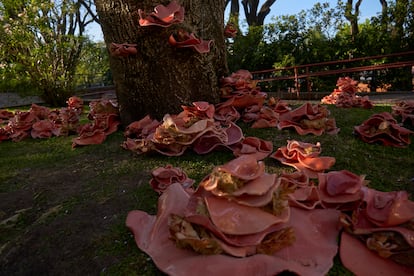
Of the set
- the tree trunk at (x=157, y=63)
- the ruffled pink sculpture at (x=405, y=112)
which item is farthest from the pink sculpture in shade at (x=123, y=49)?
the ruffled pink sculpture at (x=405, y=112)

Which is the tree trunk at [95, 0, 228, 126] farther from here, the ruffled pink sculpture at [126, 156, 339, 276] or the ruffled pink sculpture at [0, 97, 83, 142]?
the ruffled pink sculpture at [126, 156, 339, 276]

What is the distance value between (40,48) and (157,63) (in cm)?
801

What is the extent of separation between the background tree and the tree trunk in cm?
728

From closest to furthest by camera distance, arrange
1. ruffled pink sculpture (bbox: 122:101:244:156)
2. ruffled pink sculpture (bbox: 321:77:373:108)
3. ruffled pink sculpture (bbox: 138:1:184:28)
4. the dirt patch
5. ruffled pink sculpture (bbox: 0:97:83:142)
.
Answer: the dirt patch
ruffled pink sculpture (bbox: 122:101:244:156)
ruffled pink sculpture (bbox: 138:1:184:28)
ruffled pink sculpture (bbox: 0:97:83:142)
ruffled pink sculpture (bbox: 321:77:373:108)

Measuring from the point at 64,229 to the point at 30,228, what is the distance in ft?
0.65

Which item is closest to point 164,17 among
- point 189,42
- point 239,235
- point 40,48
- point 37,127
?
point 189,42

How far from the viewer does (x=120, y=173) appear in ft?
7.29

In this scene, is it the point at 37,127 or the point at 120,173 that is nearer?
the point at 120,173

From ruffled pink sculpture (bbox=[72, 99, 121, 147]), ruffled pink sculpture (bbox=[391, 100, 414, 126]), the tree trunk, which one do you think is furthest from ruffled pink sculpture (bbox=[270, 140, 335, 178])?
ruffled pink sculpture (bbox=[72, 99, 121, 147])

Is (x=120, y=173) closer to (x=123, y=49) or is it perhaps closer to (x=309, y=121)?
(x=123, y=49)

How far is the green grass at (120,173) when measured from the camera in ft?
4.67

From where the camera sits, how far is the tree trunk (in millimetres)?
2758

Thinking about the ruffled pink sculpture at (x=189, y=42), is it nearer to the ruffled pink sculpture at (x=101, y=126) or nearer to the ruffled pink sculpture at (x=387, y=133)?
the ruffled pink sculpture at (x=101, y=126)

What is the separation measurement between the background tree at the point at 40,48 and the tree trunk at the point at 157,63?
7.28 metres
